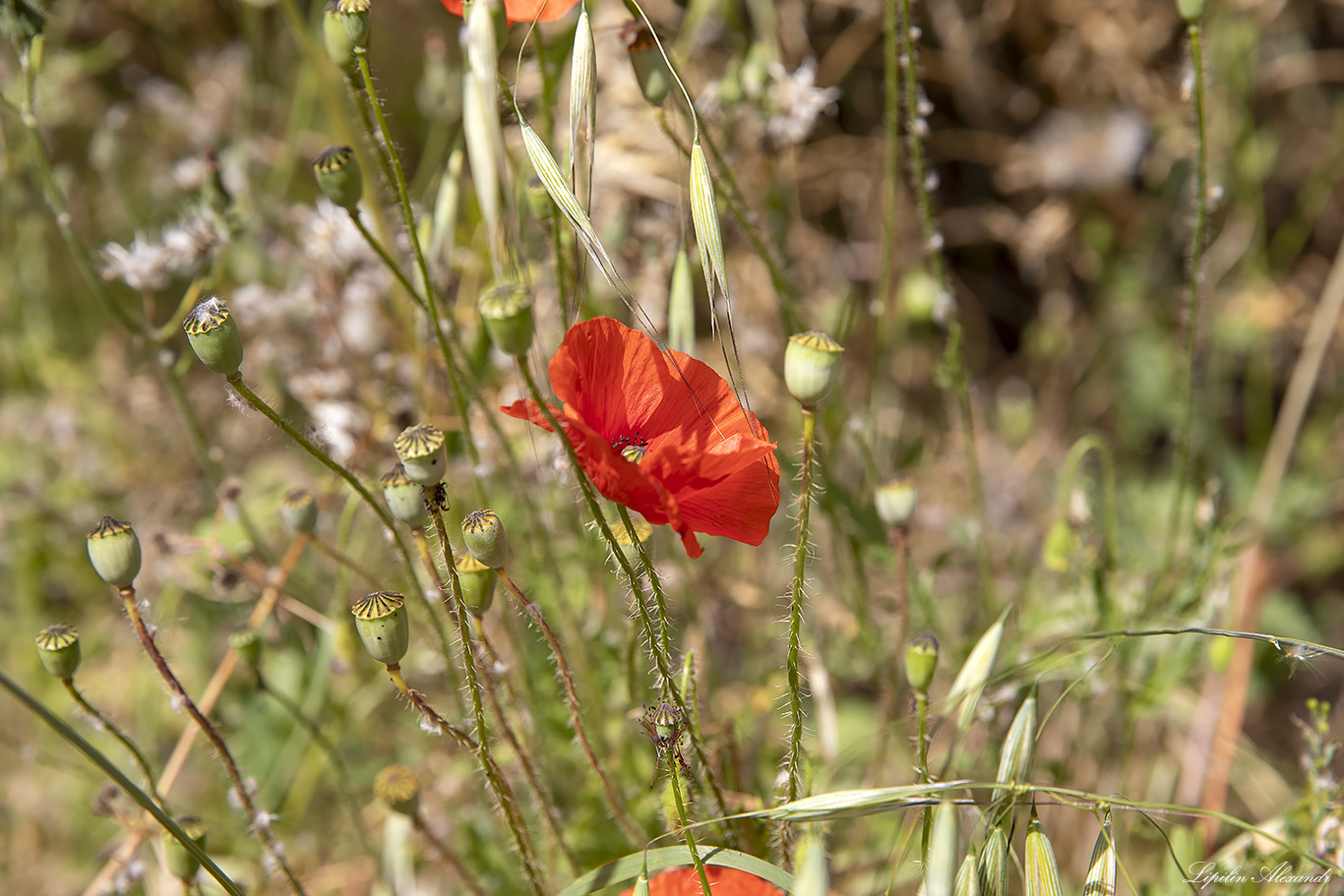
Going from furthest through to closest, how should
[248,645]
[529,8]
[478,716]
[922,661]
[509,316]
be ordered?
[248,645], [529,8], [922,661], [478,716], [509,316]

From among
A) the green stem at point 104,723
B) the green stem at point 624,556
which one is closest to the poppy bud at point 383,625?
the green stem at point 624,556

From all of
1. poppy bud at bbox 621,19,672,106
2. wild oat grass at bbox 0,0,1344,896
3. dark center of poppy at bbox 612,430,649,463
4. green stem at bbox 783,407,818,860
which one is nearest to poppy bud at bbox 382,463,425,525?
wild oat grass at bbox 0,0,1344,896

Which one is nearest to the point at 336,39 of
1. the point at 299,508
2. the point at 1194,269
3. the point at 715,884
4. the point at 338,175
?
the point at 338,175

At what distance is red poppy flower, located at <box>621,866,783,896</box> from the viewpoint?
1.12 metres

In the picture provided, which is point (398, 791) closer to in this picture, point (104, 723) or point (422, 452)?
point (104, 723)

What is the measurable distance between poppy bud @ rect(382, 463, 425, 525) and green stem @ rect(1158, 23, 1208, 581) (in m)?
1.15

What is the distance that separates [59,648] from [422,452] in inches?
19.3

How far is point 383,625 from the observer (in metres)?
1.01

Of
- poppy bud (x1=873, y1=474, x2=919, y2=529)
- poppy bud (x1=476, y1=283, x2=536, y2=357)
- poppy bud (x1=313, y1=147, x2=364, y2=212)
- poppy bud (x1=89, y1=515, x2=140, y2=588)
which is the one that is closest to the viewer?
poppy bud (x1=476, y1=283, x2=536, y2=357)

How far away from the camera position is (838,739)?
191 centimetres

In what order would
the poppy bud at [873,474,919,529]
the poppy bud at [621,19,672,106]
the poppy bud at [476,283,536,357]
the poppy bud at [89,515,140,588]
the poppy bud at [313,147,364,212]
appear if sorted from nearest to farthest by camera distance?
the poppy bud at [476,283,536,357]
the poppy bud at [89,515,140,588]
the poppy bud at [313,147,364,212]
the poppy bud at [621,19,672,106]
the poppy bud at [873,474,919,529]

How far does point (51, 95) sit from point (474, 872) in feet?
7.65

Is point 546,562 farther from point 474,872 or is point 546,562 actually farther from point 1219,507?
point 1219,507

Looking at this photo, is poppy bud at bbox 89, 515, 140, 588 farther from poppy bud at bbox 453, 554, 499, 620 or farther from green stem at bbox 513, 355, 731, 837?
green stem at bbox 513, 355, 731, 837
